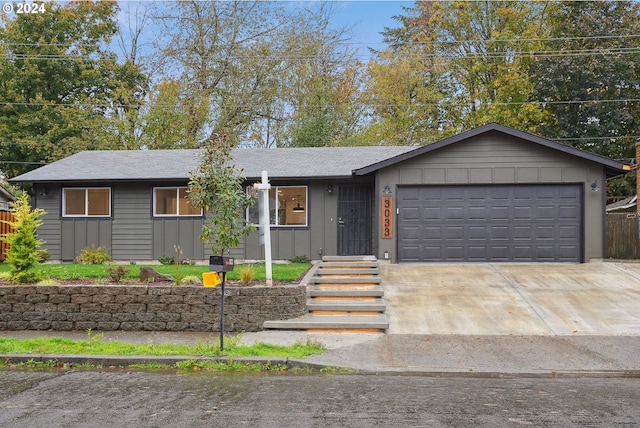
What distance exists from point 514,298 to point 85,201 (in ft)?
41.2

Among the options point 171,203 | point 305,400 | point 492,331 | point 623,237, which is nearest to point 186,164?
point 171,203

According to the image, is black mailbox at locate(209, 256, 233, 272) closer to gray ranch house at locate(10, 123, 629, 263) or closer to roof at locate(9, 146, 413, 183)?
roof at locate(9, 146, 413, 183)

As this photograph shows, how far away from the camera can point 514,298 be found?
11008 mm

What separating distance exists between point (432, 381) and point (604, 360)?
100 inches

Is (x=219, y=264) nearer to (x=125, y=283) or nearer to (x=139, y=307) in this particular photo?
(x=139, y=307)

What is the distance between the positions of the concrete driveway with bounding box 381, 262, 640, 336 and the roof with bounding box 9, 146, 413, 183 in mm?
4020

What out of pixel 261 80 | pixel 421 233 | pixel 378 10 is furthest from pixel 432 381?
pixel 378 10

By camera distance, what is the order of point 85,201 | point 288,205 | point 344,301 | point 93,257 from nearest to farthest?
point 344,301, point 93,257, point 288,205, point 85,201

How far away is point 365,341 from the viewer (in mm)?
8570

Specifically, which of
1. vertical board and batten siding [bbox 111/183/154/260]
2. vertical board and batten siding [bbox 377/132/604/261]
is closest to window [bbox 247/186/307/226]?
vertical board and batten siding [bbox 377/132/604/261]

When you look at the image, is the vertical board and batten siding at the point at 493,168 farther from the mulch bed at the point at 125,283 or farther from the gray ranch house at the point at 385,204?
the mulch bed at the point at 125,283

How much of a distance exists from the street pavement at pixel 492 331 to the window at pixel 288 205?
386cm

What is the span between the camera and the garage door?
14.7 metres

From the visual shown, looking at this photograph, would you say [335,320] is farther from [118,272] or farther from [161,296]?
[118,272]
